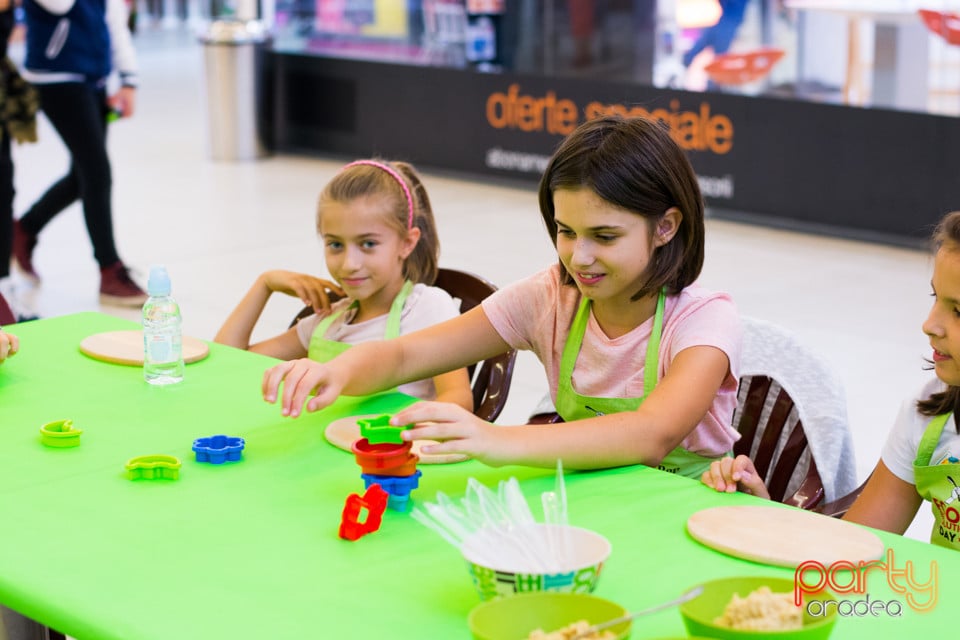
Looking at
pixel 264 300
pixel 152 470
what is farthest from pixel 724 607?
pixel 264 300

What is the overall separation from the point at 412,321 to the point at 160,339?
58 centimetres

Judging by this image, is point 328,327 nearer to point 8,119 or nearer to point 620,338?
point 620,338

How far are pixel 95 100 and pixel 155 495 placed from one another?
3.71 m

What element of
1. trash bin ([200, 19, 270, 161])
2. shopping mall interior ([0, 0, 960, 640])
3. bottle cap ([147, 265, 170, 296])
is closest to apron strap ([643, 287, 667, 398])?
bottle cap ([147, 265, 170, 296])

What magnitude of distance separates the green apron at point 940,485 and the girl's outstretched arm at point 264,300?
1.32m

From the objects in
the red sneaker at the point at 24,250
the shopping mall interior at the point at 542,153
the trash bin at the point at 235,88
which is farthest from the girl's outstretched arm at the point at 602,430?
the trash bin at the point at 235,88

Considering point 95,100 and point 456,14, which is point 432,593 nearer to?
point 95,100

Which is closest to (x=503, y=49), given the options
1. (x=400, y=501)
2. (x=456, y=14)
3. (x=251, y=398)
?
(x=456, y=14)

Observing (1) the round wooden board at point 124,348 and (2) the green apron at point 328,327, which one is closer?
(1) the round wooden board at point 124,348

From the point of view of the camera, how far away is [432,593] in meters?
1.46

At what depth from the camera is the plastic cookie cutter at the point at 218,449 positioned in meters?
1.88

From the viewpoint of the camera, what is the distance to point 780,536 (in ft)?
5.23

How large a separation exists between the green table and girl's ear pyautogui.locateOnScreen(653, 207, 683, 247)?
1.39 ft

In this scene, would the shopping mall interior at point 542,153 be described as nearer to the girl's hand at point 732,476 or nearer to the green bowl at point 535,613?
the girl's hand at point 732,476
